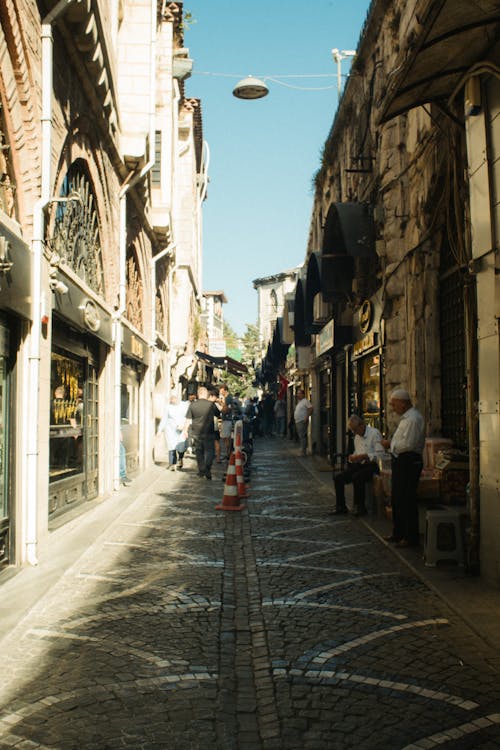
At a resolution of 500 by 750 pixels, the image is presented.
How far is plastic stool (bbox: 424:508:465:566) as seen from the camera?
657cm

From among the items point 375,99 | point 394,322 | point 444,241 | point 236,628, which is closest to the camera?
point 236,628

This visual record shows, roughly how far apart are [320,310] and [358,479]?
341 inches

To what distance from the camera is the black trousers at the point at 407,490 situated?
762 cm

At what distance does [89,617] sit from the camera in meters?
5.21

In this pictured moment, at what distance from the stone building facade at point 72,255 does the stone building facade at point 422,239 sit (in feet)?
11.3

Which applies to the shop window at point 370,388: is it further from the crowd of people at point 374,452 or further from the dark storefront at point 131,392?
the dark storefront at point 131,392

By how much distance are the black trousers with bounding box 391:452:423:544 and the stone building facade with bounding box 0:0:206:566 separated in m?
3.63

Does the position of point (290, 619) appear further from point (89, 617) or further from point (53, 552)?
point (53, 552)

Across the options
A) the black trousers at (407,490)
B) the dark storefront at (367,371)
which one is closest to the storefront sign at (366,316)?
the dark storefront at (367,371)

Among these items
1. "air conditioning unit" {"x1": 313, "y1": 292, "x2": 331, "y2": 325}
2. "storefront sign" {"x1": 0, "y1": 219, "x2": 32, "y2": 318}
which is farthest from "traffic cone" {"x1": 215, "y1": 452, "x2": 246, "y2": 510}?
"air conditioning unit" {"x1": 313, "y1": 292, "x2": 331, "y2": 325}

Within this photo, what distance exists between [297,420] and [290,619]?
53.1ft

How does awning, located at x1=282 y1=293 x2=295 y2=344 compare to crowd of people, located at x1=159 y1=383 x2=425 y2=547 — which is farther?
awning, located at x1=282 y1=293 x2=295 y2=344

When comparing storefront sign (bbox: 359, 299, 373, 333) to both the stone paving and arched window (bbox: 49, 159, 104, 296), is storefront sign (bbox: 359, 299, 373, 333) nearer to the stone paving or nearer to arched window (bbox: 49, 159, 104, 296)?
arched window (bbox: 49, 159, 104, 296)

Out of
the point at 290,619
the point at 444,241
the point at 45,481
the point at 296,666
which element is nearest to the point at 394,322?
the point at 444,241
